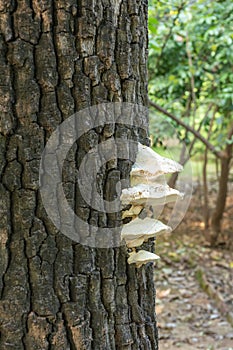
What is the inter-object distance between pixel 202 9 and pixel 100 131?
3.42 metres

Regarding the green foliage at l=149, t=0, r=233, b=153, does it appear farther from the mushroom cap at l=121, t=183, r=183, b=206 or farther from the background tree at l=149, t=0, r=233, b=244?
the mushroom cap at l=121, t=183, r=183, b=206

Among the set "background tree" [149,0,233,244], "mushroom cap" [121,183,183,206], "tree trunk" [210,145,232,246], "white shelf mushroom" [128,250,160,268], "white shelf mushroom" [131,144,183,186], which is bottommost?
"tree trunk" [210,145,232,246]

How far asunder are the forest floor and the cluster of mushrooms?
8.06 ft

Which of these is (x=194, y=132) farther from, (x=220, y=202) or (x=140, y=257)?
(x=140, y=257)

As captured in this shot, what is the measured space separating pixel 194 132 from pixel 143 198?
3.38m

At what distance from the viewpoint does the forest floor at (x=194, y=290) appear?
3506mm

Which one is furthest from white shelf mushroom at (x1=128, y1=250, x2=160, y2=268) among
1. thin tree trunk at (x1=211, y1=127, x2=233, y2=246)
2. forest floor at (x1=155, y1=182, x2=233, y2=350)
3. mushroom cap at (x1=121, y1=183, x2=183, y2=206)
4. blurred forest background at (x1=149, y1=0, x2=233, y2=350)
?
thin tree trunk at (x1=211, y1=127, x2=233, y2=246)

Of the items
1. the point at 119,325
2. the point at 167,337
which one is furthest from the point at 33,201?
the point at 167,337

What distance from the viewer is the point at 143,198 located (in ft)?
3.53

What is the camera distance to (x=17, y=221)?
39.5 inches

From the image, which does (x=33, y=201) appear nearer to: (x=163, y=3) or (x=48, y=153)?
(x=48, y=153)

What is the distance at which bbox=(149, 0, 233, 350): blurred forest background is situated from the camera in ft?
11.9

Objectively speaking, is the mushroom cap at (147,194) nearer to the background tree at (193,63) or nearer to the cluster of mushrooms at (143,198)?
the cluster of mushrooms at (143,198)

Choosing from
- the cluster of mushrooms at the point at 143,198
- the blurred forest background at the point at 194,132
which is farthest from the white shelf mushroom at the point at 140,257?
the blurred forest background at the point at 194,132
